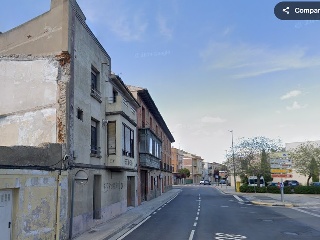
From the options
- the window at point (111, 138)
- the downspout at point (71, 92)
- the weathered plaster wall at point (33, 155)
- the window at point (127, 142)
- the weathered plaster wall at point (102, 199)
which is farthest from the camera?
the window at point (127, 142)

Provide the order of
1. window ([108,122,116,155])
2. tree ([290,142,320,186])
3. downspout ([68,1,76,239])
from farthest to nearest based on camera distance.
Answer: tree ([290,142,320,186]) → window ([108,122,116,155]) → downspout ([68,1,76,239])

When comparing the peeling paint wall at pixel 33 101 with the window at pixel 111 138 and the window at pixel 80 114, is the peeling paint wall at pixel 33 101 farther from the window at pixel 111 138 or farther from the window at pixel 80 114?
the window at pixel 111 138

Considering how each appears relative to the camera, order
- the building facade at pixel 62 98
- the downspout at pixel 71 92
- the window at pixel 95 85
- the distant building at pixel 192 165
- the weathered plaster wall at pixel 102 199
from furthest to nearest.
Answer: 1. the distant building at pixel 192 165
2. the window at pixel 95 85
3. the weathered plaster wall at pixel 102 199
4. the building facade at pixel 62 98
5. the downspout at pixel 71 92

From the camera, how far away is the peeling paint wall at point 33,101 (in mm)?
13047

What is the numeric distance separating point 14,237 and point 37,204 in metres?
1.24

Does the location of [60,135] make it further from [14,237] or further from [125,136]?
[125,136]

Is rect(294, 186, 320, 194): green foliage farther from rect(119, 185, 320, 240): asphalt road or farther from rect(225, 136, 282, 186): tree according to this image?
rect(119, 185, 320, 240): asphalt road

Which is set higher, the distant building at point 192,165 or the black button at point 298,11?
the black button at point 298,11

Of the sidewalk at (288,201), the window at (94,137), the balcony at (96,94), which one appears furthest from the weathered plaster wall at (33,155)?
the sidewalk at (288,201)

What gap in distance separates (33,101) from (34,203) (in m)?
4.49

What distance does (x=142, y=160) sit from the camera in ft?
96.4

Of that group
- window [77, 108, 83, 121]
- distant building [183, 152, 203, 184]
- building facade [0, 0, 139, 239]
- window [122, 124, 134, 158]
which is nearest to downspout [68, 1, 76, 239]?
building facade [0, 0, 139, 239]

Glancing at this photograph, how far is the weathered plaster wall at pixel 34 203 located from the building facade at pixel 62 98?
0.17 metres

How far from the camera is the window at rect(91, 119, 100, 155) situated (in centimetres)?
1666
